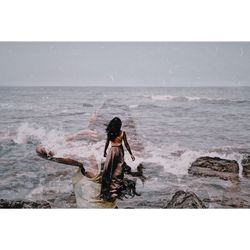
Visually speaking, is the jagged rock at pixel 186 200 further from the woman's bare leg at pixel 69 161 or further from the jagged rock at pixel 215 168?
the woman's bare leg at pixel 69 161

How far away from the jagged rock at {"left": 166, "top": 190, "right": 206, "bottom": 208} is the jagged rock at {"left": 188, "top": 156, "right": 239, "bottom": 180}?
0.19m

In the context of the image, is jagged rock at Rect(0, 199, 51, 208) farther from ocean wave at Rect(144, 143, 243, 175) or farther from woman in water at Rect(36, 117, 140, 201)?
ocean wave at Rect(144, 143, 243, 175)

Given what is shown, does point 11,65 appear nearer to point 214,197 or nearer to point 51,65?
point 51,65

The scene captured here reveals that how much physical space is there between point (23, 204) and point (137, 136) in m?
1.15

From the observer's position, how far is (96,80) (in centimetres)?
427

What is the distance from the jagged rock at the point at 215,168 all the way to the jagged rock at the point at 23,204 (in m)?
1.29

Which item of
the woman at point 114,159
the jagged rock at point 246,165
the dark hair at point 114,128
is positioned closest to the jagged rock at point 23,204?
the woman at point 114,159

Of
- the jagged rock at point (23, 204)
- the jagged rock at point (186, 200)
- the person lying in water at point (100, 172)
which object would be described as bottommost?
the jagged rock at point (23, 204)

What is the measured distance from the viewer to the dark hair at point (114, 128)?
4.18 m

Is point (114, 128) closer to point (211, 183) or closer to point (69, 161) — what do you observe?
point (69, 161)

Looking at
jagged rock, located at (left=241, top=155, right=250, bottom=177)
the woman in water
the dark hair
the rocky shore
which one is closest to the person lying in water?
the woman in water

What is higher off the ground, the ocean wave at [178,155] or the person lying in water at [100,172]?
the ocean wave at [178,155]
